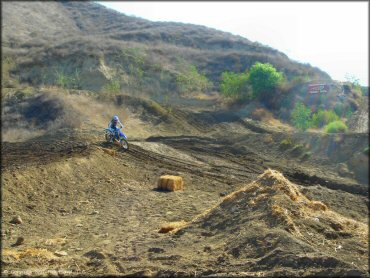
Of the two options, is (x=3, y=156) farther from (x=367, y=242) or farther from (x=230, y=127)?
(x=230, y=127)

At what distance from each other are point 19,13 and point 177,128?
160 ft

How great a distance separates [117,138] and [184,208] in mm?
9371

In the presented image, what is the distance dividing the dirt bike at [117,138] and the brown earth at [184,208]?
571mm

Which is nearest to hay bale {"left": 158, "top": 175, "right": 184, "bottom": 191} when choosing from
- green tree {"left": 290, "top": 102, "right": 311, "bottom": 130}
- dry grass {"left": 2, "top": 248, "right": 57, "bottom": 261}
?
dry grass {"left": 2, "top": 248, "right": 57, "bottom": 261}

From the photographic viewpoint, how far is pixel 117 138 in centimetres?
2402

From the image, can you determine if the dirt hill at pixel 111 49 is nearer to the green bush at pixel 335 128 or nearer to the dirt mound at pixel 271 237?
the green bush at pixel 335 128

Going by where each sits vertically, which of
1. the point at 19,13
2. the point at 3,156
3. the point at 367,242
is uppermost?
the point at 19,13

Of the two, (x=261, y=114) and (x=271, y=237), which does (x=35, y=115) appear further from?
(x=271, y=237)

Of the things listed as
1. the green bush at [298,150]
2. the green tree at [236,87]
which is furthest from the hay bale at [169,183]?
the green tree at [236,87]

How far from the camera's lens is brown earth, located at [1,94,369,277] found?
363 inches

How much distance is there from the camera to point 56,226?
1389 centimetres

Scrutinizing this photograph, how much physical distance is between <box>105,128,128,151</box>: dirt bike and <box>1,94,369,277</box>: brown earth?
0.57 metres

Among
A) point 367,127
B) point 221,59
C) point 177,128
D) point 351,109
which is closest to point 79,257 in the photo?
point 177,128

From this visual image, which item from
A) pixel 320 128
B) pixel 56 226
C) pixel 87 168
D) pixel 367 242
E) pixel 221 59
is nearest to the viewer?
pixel 367 242
